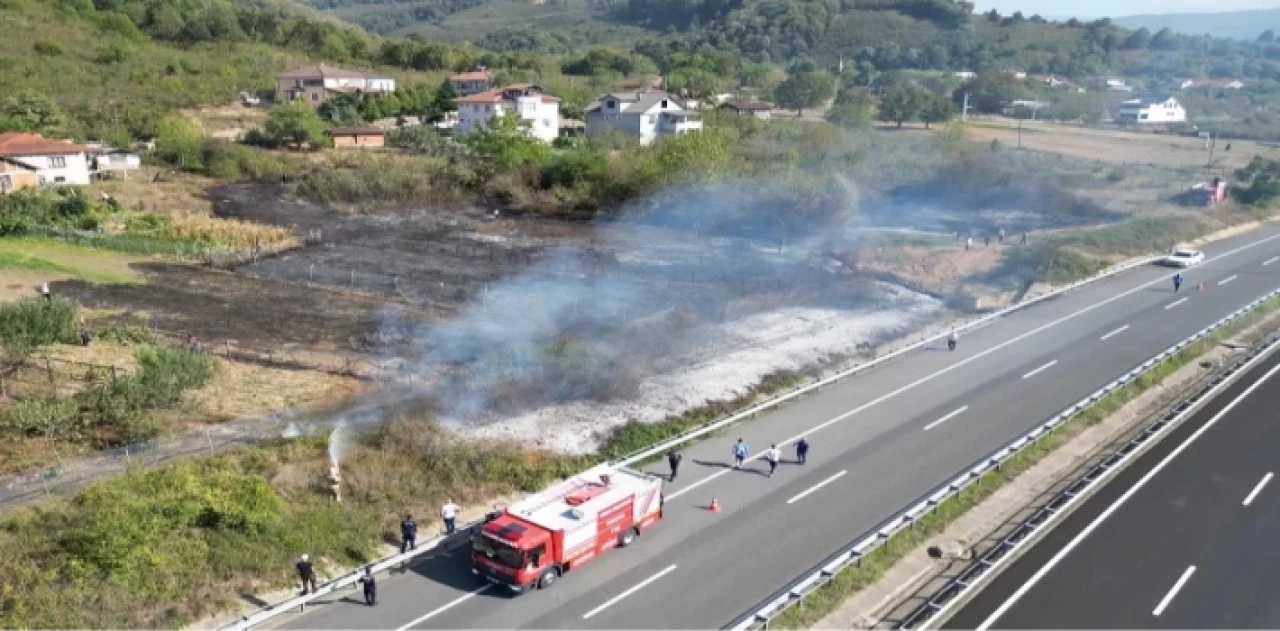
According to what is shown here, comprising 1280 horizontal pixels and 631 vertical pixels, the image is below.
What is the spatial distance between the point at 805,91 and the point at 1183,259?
61.1 meters

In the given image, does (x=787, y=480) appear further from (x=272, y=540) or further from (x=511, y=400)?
(x=272, y=540)

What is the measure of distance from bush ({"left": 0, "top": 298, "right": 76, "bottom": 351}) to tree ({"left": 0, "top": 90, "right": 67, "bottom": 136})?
155 feet

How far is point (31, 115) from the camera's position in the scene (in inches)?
2516

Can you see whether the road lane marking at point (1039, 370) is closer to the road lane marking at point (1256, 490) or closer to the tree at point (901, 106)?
the road lane marking at point (1256, 490)

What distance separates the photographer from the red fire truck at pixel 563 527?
15.6 meters

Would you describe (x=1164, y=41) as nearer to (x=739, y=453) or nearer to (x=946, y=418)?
(x=946, y=418)

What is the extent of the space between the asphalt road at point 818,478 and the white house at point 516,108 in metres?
51.5

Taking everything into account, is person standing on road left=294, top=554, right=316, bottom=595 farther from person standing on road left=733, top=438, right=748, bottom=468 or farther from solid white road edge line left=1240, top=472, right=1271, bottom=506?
solid white road edge line left=1240, top=472, right=1271, bottom=506

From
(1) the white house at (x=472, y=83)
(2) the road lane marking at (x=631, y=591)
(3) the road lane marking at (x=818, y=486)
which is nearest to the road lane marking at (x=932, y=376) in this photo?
(3) the road lane marking at (x=818, y=486)

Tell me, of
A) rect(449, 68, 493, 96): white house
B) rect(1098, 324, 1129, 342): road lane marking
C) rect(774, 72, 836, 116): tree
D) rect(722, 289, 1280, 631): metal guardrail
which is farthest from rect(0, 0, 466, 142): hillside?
rect(722, 289, 1280, 631): metal guardrail

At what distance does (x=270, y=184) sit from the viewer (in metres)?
63.2

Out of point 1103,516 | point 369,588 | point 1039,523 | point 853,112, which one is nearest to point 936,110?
point 853,112

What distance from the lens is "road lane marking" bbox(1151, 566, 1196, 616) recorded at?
15789mm

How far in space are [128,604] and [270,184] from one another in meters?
54.0
